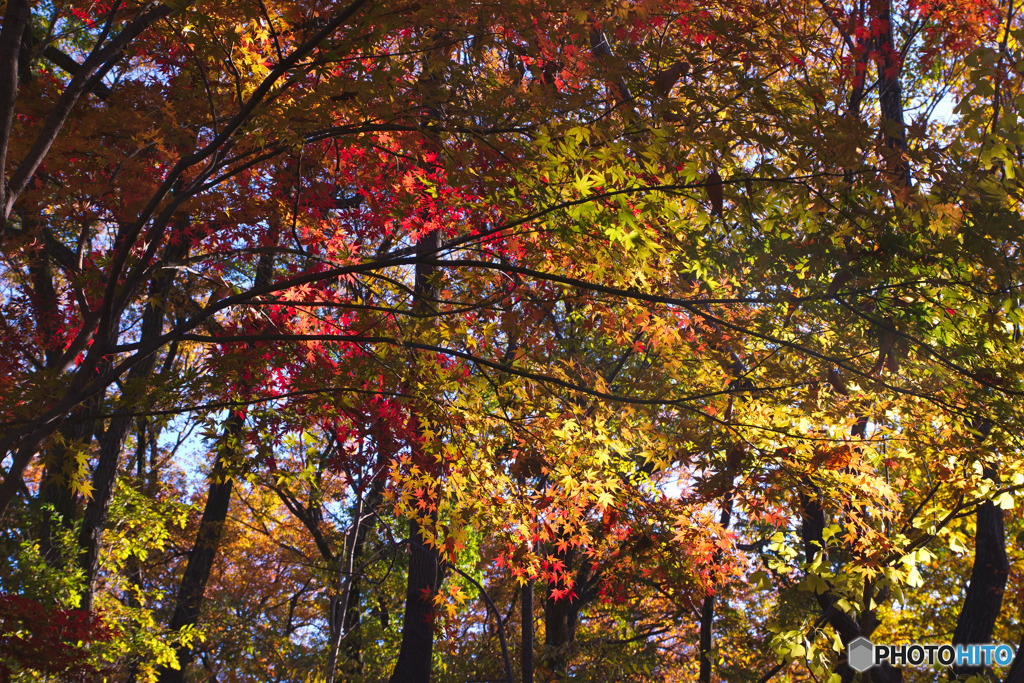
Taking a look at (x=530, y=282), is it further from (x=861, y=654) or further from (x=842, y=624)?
(x=842, y=624)

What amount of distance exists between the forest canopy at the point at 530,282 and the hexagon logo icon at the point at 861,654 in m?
0.12

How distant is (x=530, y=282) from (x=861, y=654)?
4.20 m

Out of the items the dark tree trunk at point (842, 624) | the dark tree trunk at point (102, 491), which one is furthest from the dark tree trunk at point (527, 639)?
the dark tree trunk at point (102, 491)

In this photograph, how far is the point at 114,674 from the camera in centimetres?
902

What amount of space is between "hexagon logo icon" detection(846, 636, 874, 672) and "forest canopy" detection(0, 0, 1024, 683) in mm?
118

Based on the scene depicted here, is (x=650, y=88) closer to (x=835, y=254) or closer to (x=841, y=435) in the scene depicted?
(x=835, y=254)

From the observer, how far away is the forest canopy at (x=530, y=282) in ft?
11.0

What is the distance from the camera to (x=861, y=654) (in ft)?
17.3

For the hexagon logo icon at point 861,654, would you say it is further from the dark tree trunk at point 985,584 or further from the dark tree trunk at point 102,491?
the dark tree trunk at point 102,491

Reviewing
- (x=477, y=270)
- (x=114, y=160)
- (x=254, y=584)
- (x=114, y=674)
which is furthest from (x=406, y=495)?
(x=254, y=584)

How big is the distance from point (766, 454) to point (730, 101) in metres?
2.48

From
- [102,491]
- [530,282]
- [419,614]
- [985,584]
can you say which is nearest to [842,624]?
[985,584]

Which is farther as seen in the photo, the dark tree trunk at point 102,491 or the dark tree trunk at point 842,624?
the dark tree trunk at point 102,491

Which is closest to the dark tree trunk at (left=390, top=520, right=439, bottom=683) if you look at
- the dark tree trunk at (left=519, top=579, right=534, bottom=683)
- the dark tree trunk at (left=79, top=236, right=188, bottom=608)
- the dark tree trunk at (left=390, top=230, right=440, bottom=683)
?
A: the dark tree trunk at (left=390, top=230, right=440, bottom=683)
